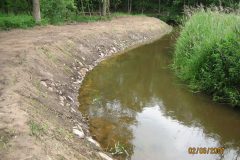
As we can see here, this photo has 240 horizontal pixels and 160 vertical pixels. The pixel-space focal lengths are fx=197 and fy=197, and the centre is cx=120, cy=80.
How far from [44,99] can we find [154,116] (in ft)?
9.29

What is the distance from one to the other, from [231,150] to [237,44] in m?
2.95

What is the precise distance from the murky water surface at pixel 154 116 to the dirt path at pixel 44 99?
0.53 metres

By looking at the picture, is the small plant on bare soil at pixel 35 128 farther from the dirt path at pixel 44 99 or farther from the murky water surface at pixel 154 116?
the murky water surface at pixel 154 116

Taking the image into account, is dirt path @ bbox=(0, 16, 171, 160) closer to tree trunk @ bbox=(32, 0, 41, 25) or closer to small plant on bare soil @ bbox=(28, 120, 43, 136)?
small plant on bare soil @ bbox=(28, 120, 43, 136)

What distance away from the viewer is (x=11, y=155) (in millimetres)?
2574

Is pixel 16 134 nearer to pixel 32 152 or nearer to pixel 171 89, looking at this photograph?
pixel 32 152

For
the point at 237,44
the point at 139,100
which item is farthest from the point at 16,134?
the point at 237,44

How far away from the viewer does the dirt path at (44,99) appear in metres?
2.92

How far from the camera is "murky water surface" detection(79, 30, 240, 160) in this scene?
413 centimetres

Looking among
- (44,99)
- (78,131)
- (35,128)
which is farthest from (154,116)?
(35,128)

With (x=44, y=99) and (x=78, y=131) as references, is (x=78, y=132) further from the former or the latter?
(x=44, y=99)

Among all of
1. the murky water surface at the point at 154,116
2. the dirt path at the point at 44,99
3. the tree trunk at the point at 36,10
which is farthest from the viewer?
the tree trunk at the point at 36,10
